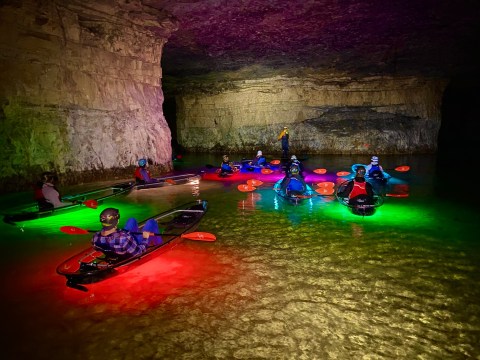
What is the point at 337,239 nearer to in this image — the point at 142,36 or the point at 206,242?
the point at 206,242

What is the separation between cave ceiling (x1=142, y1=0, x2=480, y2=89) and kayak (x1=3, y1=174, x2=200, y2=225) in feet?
18.1

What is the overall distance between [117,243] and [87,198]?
16.7ft

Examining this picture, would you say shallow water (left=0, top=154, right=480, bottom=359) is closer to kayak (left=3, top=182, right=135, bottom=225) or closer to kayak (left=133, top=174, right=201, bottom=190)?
kayak (left=3, top=182, right=135, bottom=225)

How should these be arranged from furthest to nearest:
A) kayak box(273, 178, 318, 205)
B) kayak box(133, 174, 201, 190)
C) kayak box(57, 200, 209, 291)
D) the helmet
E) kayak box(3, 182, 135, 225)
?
kayak box(133, 174, 201, 190) < the helmet < kayak box(273, 178, 318, 205) < kayak box(3, 182, 135, 225) < kayak box(57, 200, 209, 291)

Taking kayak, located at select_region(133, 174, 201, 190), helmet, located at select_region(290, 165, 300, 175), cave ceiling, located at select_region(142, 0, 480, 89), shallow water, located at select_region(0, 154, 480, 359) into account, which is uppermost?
cave ceiling, located at select_region(142, 0, 480, 89)

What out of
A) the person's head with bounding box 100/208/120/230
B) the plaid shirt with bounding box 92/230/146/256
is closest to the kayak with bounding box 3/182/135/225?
the plaid shirt with bounding box 92/230/146/256

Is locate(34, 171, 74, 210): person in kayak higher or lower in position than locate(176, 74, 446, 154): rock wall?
lower

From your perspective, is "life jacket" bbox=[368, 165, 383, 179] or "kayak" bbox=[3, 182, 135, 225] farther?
"life jacket" bbox=[368, 165, 383, 179]

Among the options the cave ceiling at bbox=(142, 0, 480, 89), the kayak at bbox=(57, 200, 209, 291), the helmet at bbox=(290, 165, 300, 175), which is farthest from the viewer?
the cave ceiling at bbox=(142, 0, 480, 89)

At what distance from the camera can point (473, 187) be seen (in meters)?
10.4

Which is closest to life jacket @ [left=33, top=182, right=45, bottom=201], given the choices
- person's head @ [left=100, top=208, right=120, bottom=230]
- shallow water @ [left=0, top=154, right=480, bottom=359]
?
shallow water @ [left=0, top=154, right=480, bottom=359]

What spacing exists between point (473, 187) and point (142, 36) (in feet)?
39.4

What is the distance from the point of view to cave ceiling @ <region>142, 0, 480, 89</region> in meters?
10.5

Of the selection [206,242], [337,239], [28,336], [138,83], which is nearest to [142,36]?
[138,83]
